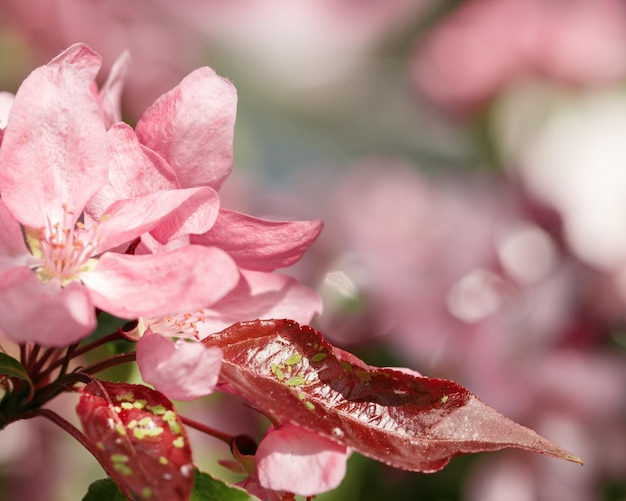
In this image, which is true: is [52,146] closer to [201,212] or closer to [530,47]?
[201,212]

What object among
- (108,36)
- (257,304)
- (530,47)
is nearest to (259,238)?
(257,304)

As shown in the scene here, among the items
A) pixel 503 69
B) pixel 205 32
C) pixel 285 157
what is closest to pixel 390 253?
pixel 503 69

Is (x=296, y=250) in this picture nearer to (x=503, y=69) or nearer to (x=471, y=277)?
(x=471, y=277)

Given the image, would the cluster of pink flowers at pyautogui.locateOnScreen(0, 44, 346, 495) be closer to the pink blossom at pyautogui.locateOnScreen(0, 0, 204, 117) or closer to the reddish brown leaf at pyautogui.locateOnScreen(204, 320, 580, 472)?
the reddish brown leaf at pyautogui.locateOnScreen(204, 320, 580, 472)

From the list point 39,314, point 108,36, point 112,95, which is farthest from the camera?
point 108,36

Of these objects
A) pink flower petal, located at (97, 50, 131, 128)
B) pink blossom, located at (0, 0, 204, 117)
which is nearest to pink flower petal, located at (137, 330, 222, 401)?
pink flower petal, located at (97, 50, 131, 128)

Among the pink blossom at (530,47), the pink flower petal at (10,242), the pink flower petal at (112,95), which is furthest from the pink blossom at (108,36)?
the pink flower petal at (10,242)
